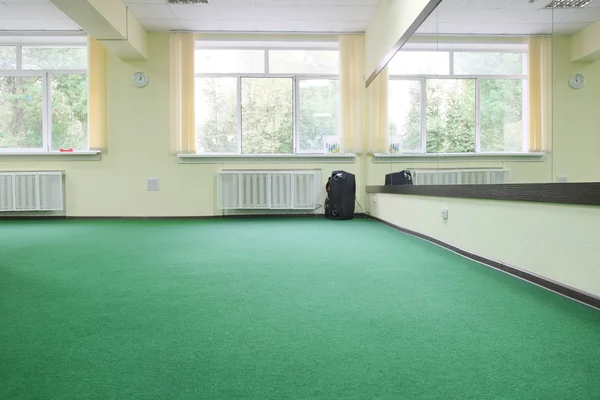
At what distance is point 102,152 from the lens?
640cm

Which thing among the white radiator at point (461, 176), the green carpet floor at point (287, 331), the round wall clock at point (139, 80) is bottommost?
the green carpet floor at point (287, 331)

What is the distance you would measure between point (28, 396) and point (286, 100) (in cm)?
597

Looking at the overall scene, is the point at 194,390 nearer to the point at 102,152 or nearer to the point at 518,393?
the point at 518,393

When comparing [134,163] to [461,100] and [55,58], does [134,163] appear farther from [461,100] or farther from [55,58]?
[461,100]

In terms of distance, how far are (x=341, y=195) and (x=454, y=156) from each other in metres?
2.73

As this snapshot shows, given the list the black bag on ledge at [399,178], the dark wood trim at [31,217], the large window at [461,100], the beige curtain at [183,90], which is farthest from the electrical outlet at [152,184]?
the large window at [461,100]

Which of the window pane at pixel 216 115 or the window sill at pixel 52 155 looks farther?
the window pane at pixel 216 115

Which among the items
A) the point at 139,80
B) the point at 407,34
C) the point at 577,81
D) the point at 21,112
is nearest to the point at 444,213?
the point at 577,81

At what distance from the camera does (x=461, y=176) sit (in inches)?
130

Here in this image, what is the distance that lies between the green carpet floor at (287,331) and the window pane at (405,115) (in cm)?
197

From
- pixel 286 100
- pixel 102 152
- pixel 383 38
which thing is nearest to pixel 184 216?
pixel 102 152

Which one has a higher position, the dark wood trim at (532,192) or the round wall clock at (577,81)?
the round wall clock at (577,81)

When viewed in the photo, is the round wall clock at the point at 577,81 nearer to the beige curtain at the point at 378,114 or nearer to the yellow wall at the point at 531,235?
the yellow wall at the point at 531,235

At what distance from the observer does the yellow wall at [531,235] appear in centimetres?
187
